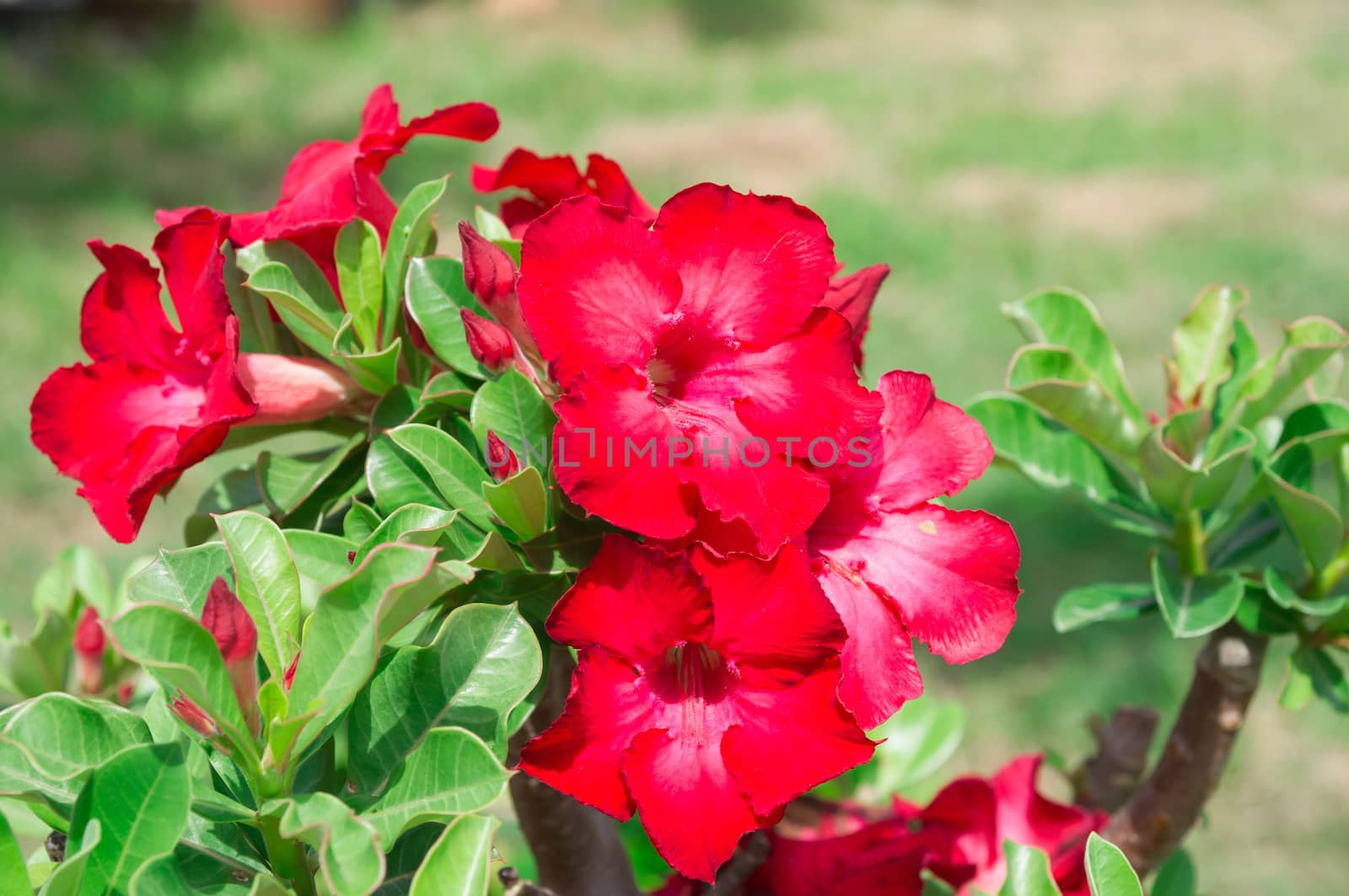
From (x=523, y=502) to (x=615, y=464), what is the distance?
88 millimetres

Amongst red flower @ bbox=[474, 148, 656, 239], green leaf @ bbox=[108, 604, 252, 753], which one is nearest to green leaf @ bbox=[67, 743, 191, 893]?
green leaf @ bbox=[108, 604, 252, 753]

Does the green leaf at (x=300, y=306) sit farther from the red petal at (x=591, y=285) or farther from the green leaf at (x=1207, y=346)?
the green leaf at (x=1207, y=346)

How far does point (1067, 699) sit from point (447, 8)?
19.8ft

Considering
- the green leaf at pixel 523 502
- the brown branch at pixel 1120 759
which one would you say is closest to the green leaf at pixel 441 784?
the green leaf at pixel 523 502

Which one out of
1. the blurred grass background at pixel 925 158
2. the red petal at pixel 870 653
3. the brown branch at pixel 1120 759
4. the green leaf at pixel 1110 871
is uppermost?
the red petal at pixel 870 653

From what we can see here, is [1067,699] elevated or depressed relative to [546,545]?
depressed

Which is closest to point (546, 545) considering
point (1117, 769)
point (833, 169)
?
point (1117, 769)

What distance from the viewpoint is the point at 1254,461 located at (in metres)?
0.94

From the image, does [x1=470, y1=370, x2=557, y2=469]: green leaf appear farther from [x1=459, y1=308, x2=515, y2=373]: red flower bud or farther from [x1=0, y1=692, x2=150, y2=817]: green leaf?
[x1=0, y1=692, x2=150, y2=817]: green leaf

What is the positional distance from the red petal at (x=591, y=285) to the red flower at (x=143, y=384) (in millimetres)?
175

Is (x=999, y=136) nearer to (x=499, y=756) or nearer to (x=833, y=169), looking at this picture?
(x=833, y=169)

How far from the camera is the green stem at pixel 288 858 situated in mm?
609

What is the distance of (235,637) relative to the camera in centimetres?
57

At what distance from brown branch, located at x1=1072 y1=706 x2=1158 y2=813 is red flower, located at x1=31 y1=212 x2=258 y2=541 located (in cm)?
83
